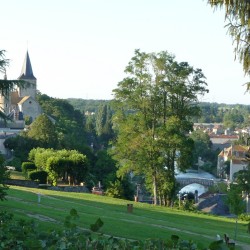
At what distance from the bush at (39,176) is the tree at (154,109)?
7.57 meters

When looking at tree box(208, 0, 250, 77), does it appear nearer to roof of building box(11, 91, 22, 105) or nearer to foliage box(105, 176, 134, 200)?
foliage box(105, 176, 134, 200)

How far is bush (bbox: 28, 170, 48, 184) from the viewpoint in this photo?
43.8 metres

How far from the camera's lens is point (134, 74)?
126ft

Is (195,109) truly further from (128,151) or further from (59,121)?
(59,121)

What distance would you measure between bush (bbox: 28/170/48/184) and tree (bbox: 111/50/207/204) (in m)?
7.57

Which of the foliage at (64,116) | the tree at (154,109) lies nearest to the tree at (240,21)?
the tree at (154,109)

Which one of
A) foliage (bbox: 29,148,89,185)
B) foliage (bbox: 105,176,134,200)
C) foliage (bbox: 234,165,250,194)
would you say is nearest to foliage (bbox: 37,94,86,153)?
foliage (bbox: 29,148,89,185)

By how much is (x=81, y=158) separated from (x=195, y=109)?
11373mm

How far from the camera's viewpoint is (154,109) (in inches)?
1505

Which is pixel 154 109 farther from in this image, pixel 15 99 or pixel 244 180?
pixel 15 99

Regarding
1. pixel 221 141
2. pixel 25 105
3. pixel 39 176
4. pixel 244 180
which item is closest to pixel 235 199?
pixel 244 180

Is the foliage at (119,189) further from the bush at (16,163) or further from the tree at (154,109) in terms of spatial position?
the bush at (16,163)

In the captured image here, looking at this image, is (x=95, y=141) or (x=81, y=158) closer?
(x=81, y=158)

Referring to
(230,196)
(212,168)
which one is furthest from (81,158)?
(212,168)
